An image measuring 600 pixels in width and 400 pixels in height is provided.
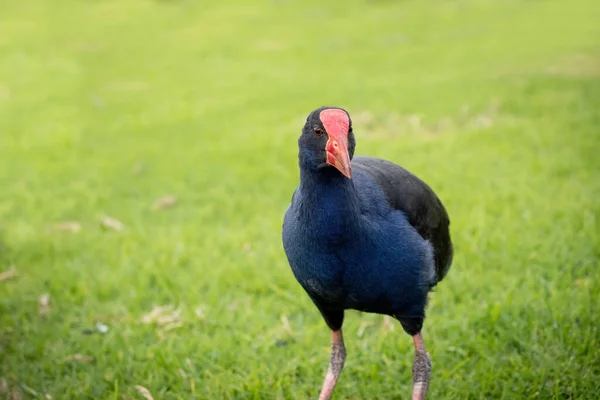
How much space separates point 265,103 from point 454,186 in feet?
14.1

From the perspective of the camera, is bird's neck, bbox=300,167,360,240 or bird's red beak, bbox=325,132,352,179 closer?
bird's red beak, bbox=325,132,352,179

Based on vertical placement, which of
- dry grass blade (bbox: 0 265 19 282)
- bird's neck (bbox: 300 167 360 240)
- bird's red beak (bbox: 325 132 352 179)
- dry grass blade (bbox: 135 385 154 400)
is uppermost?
bird's red beak (bbox: 325 132 352 179)

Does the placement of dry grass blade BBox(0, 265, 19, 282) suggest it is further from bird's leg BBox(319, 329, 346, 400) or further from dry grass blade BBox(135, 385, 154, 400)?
bird's leg BBox(319, 329, 346, 400)

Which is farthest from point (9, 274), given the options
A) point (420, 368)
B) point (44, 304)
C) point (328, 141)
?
point (328, 141)

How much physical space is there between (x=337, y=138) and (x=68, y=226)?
15.8ft

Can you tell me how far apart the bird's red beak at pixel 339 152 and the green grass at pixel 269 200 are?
1814 mm

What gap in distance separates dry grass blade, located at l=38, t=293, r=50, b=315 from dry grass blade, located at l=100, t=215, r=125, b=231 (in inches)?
54.4

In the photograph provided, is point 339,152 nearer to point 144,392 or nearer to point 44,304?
point 144,392

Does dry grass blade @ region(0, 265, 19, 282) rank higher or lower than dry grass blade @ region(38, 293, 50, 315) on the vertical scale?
lower

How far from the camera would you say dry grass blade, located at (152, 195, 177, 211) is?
7.60 m

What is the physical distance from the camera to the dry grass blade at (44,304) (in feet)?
18.3

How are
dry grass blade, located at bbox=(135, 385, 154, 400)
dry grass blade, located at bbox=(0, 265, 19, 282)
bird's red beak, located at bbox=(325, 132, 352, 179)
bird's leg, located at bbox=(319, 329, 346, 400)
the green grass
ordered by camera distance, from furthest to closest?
1. dry grass blade, located at bbox=(0, 265, 19, 282)
2. the green grass
3. dry grass blade, located at bbox=(135, 385, 154, 400)
4. bird's leg, located at bbox=(319, 329, 346, 400)
5. bird's red beak, located at bbox=(325, 132, 352, 179)

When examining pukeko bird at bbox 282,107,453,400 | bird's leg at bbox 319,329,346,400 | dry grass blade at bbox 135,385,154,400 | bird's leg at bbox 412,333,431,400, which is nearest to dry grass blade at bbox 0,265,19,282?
dry grass blade at bbox 135,385,154,400

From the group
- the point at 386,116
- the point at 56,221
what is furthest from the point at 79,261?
the point at 386,116
